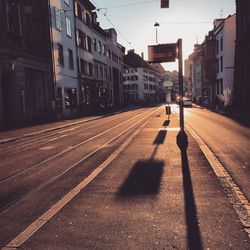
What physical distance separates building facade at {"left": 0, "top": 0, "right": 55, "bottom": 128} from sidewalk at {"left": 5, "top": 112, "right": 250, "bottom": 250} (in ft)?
55.6

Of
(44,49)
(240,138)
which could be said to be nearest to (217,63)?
(44,49)

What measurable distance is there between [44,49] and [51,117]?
6015 mm

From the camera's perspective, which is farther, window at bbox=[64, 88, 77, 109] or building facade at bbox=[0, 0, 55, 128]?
window at bbox=[64, 88, 77, 109]

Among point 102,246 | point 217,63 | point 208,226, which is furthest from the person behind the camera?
point 217,63

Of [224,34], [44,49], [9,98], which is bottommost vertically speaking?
[9,98]

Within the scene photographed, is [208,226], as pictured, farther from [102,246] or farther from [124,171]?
[124,171]

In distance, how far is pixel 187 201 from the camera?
4.96m

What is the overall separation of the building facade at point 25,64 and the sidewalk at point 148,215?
1695cm

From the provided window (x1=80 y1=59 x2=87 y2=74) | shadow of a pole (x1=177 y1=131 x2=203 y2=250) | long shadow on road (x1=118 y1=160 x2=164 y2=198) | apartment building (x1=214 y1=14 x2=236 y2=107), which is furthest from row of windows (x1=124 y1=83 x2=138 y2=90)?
shadow of a pole (x1=177 y1=131 x2=203 y2=250)

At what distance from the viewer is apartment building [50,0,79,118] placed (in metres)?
29.9

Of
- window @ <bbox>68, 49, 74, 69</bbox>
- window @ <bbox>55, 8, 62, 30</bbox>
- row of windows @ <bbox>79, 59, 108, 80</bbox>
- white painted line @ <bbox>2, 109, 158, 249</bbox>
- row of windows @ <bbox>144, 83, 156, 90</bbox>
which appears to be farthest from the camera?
row of windows @ <bbox>144, 83, 156, 90</bbox>

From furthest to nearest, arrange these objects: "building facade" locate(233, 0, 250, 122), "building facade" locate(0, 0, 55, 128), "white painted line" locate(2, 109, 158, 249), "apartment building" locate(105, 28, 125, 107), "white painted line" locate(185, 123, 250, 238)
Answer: "apartment building" locate(105, 28, 125, 107)
"building facade" locate(233, 0, 250, 122)
"building facade" locate(0, 0, 55, 128)
"white painted line" locate(185, 123, 250, 238)
"white painted line" locate(2, 109, 158, 249)

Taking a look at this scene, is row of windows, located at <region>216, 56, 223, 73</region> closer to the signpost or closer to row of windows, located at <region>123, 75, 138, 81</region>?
the signpost

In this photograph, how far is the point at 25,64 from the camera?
24188mm
